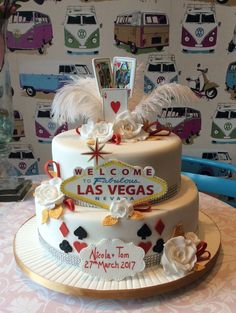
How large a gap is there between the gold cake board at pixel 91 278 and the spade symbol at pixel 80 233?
8 cm

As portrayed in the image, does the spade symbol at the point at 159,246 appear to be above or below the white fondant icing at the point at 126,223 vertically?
below

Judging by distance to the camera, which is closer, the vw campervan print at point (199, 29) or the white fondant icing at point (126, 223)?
the white fondant icing at point (126, 223)

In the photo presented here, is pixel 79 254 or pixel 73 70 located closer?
pixel 79 254

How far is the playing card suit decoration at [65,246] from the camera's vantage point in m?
0.85

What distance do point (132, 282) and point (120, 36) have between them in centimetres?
129

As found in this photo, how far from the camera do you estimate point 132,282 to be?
31.4 inches

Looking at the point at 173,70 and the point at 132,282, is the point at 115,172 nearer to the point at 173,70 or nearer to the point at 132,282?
the point at 132,282

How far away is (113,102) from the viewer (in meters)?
0.89

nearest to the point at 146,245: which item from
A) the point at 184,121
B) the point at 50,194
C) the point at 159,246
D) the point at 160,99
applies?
the point at 159,246

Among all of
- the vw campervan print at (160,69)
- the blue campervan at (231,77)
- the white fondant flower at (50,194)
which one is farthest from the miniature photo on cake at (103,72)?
the blue campervan at (231,77)

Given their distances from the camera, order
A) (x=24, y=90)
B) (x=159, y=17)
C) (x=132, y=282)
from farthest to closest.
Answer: (x=24, y=90) < (x=159, y=17) < (x=132, y=282)

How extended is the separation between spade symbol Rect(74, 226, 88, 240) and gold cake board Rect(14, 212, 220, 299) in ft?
0.25

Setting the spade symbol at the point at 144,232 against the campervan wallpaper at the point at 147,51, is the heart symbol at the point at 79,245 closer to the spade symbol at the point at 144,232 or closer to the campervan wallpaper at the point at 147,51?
the spade symbol at the point at 144,232

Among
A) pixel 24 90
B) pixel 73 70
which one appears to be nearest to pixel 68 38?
pixel 73 70
